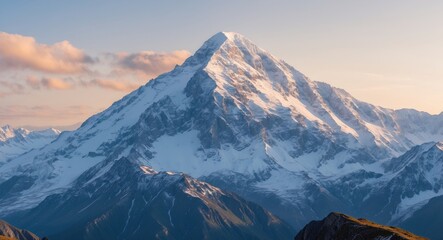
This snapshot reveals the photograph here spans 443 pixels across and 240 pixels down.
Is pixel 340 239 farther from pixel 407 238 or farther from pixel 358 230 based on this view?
pixel 407 238

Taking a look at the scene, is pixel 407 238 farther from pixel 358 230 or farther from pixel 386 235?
pixel 358 230

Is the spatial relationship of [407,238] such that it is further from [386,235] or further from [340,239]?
[340,239]

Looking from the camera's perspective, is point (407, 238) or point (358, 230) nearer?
point (407, 238)

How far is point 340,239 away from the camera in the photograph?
200 m

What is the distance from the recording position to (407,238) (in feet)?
559

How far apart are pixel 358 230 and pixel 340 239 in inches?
350

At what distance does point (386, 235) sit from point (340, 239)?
78.7ft

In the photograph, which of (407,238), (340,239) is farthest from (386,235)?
(340,239)

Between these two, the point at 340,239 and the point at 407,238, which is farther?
the point at 340,239

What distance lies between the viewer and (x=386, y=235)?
176625 mm

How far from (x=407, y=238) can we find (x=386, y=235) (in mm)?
6772

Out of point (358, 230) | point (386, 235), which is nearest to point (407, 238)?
point (386, 235)

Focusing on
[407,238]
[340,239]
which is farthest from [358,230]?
[407,238]
